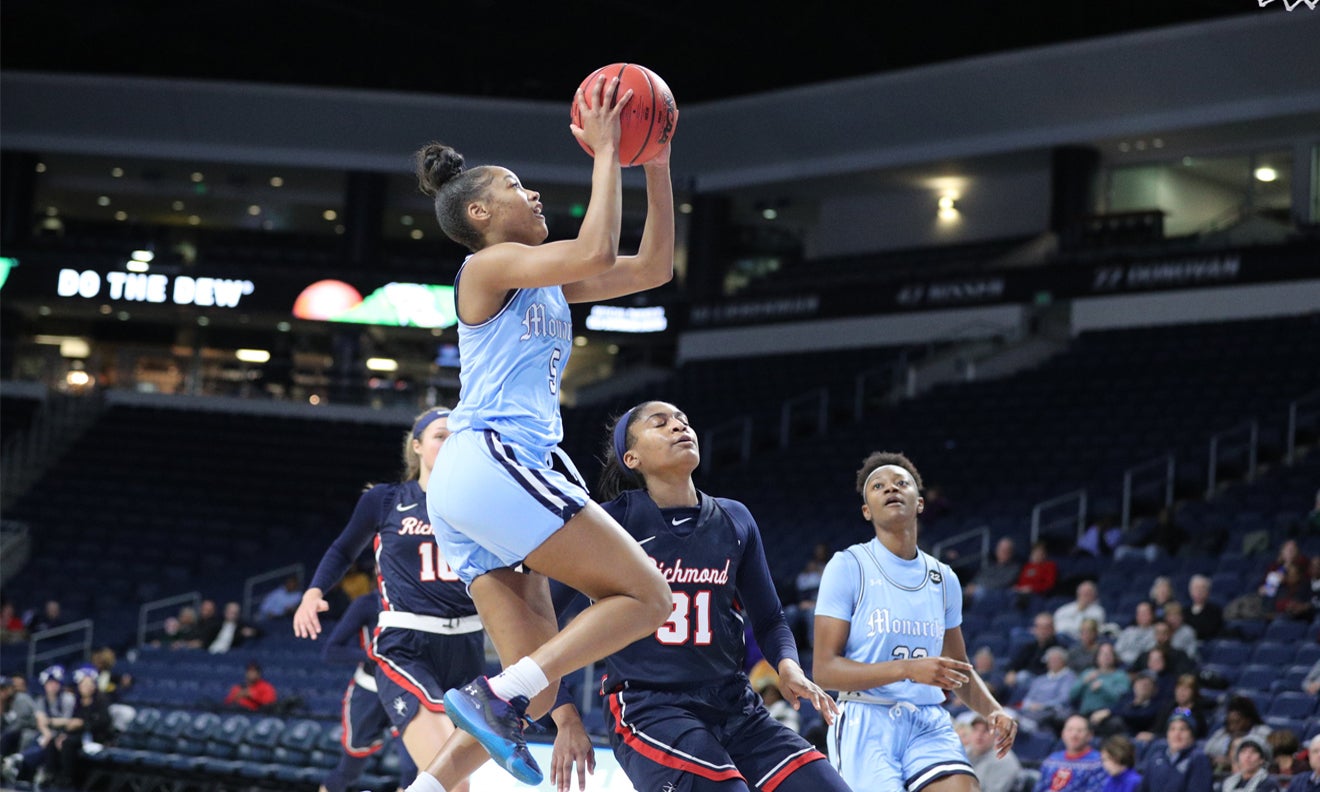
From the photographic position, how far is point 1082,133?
22141 millimetres

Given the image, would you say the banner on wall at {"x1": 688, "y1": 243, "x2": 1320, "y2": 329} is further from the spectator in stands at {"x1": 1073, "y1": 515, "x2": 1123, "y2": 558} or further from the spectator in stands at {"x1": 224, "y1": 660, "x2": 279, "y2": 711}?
the spectator in stands at {"x1": 224, "y1": 660, "x2": 279, "y2": 711}

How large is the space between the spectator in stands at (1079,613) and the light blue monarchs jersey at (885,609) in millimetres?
7097

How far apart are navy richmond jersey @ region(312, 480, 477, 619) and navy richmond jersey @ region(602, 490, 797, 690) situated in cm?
146

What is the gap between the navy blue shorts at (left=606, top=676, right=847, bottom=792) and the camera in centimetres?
429

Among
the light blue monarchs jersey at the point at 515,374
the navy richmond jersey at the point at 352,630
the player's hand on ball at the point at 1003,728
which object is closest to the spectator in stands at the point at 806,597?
the navy richmond jersey at the point at 352,630

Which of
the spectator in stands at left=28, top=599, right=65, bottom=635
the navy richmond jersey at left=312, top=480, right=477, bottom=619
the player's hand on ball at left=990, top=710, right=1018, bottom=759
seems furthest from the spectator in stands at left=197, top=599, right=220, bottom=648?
the player's hand on ball at left=990, top=710, right=1018, bottom=759

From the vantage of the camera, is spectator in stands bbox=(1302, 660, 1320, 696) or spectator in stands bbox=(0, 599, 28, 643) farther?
spectator in stands bbox=(0, 599, 28, 643)

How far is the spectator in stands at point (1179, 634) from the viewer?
1123 centimetres

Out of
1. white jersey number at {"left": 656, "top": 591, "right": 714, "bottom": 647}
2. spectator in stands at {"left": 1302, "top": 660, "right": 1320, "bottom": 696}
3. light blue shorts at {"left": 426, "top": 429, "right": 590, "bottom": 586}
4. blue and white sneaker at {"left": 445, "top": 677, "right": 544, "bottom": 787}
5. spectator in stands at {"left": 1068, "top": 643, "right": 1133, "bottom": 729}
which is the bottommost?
spectator in stands at {"left": 1068, "top": 643, "right": 1133, "bottom": 729}

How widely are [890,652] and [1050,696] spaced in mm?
6385

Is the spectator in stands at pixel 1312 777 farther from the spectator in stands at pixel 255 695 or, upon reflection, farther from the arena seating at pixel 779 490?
the spectator in stands at pixel 255 695

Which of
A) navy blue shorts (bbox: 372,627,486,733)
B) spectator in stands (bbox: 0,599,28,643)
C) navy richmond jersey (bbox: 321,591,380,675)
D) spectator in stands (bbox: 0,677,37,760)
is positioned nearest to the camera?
navy blue shorts (bbox: 372,627,486,733)

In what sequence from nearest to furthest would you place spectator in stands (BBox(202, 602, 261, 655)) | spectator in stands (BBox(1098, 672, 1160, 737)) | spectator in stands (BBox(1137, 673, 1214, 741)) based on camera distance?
spectator in stands (BBox(1137, 673, 1214, 741)), spectator in stands (BBox(1098, 672, 1160, 737)), spectator in stands (BBox(202, 602, 261, 655))

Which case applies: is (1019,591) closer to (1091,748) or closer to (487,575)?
(1091,748)
